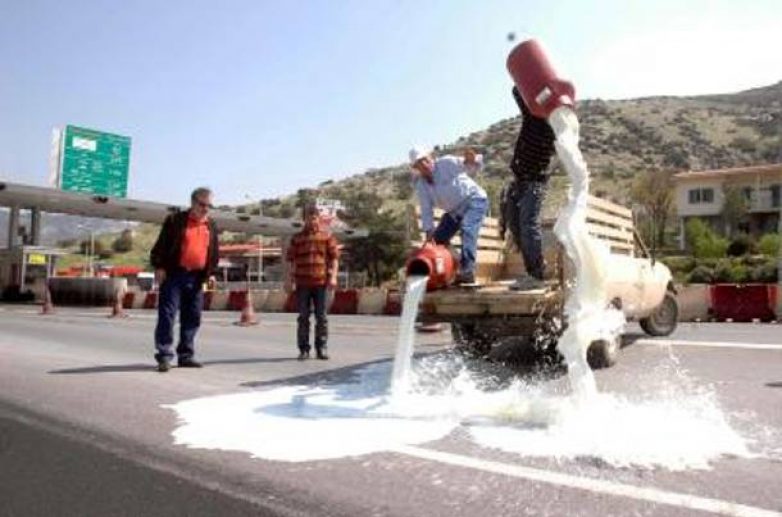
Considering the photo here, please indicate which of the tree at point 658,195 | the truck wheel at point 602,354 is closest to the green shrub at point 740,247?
the tree at point 658,195

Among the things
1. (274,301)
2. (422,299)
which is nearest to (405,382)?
(422,299)

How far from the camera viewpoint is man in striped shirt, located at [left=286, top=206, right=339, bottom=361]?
33.1 ft

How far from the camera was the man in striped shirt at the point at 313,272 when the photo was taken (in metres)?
10.1

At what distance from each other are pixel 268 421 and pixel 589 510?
2687 mm

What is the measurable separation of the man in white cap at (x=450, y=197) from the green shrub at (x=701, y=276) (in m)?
40.0

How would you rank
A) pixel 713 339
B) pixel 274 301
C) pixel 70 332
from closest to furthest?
pixel 713 339
pixel 70 332
pixel 274 301

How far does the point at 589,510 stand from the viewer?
3988 mm

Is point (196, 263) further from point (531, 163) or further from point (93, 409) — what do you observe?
point (531, 163)

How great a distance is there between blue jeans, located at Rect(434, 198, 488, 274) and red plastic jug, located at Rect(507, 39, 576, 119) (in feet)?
7.40

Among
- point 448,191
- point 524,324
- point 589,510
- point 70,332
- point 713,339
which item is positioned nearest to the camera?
point 589,510

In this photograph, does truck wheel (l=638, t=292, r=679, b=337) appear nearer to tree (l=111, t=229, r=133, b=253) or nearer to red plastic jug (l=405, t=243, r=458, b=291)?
red plastic jug (l=405, t=243, r=458, b=291)

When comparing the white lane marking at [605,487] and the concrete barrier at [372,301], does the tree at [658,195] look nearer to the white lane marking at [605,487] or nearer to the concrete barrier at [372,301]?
the concrete barrier at [372,301]

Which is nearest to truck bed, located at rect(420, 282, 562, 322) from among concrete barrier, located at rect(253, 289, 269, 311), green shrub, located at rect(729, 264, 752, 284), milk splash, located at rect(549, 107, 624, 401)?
milk splash, located at rect(549, 107, 624, 401)

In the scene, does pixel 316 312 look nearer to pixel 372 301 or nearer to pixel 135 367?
Result: pixel 135 367
